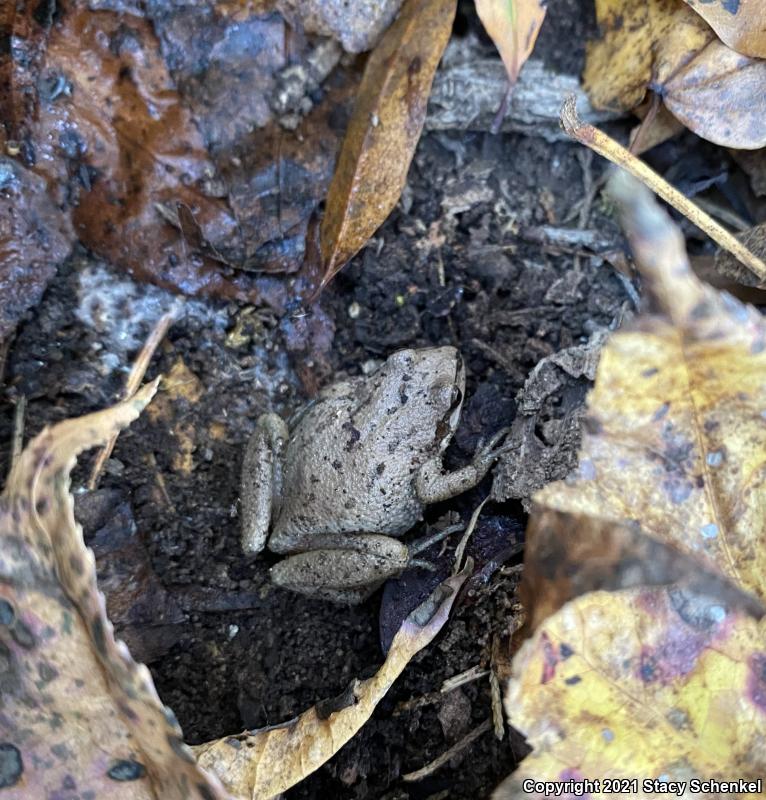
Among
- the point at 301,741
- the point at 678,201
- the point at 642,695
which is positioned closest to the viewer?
the point at 642,695

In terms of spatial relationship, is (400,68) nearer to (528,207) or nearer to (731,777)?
(528,207)

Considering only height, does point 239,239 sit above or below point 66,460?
above

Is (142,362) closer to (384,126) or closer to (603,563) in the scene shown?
(384,126)

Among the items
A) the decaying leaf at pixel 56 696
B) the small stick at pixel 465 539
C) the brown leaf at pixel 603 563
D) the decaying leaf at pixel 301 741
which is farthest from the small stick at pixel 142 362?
the brown leaf at pixel 603 563

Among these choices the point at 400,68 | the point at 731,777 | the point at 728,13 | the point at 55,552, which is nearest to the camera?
the point at 731,777

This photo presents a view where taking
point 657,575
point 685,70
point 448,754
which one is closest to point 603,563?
point 657,575

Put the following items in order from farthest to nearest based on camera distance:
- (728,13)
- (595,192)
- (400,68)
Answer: (595,192), (400,68), (728,13)

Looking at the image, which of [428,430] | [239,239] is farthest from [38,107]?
[428,430]

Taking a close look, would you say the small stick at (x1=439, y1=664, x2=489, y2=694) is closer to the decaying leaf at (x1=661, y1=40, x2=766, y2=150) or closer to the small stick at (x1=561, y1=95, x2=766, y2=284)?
the small stick at (x1=561, y1=95, x2=766, y2=284)

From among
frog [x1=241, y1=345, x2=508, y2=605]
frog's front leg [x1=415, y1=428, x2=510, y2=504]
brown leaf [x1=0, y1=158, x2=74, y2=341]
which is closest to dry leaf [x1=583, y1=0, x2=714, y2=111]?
frog [x1=241, y1=345, x2=508, y2=605]
